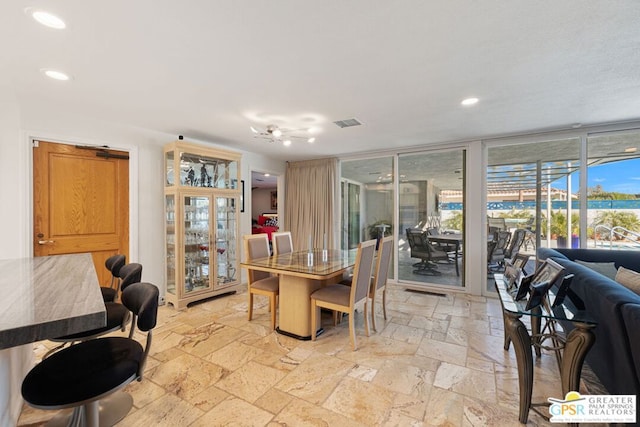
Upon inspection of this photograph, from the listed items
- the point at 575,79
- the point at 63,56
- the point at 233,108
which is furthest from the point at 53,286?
the point at 575,79

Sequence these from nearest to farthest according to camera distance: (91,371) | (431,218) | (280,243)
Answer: (91,371), (280,243), (431,218)

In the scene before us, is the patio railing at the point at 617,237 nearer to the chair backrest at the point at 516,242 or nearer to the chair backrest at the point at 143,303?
the chair backrest at the point at 516,242

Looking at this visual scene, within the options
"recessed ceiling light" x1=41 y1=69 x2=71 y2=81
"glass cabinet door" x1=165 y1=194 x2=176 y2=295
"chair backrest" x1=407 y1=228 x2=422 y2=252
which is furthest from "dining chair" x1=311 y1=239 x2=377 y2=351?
"recessed ceiling light" x1=41 y1=69 x2=71 y2=81

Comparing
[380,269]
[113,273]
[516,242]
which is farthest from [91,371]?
[516,242]

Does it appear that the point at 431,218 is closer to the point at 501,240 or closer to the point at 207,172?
the point at 501,240

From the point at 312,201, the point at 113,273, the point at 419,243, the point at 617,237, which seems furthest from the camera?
the point at 312,201

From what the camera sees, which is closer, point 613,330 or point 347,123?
point 613,330

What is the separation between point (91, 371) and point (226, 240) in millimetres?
3279

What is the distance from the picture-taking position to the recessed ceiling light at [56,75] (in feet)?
7.27

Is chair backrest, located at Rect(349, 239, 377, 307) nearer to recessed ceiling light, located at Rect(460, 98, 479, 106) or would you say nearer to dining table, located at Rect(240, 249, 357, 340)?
dining table, located at Rect(240, 249, 357, 340)

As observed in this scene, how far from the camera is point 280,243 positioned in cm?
405

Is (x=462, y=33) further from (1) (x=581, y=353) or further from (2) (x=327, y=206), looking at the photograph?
(2) (x=327, y=206)

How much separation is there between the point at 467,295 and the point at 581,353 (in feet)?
9.59

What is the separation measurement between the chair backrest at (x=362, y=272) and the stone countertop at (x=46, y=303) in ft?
6.44
